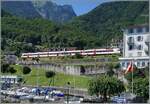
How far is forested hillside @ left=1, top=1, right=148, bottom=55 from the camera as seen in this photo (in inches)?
996

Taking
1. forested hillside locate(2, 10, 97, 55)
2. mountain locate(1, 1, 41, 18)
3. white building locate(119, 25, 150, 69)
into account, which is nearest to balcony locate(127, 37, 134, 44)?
white building locate(119, 25, 150, 69)

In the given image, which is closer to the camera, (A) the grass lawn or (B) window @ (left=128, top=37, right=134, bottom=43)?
(B) window @ (left=128, top=37, right=134, bottom=43)

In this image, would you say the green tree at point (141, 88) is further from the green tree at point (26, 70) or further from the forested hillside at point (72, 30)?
the forested hillside at point (72, 30)

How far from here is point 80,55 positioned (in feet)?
61.8

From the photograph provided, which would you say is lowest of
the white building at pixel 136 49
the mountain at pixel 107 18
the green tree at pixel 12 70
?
the green tree at pixel 12 70

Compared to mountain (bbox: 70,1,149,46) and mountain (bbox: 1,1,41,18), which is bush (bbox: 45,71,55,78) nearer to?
mountain (bbox: 1,1,41,18)

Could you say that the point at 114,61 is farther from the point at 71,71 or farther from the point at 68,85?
the point at 68,85

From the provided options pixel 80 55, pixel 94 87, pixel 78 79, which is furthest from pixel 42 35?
pixel 94 87

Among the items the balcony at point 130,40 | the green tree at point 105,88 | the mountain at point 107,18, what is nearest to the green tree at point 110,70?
the balcony at point 130,40

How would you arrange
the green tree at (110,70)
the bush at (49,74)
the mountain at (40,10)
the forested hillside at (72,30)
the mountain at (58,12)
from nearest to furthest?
the green tree at (110,70) → the bush at (49,74) → the forested hillside at (72,30) → the mountain at (40,10) → the mountain at (58,12)

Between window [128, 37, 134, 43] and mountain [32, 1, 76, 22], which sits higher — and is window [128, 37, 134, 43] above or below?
below

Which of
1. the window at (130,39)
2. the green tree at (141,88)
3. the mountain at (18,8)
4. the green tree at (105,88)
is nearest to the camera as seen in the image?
the green tree at (141,88)

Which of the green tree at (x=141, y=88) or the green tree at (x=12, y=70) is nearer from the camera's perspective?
the green tree at (x=141, y=88)

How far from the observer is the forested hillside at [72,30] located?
996 inches
